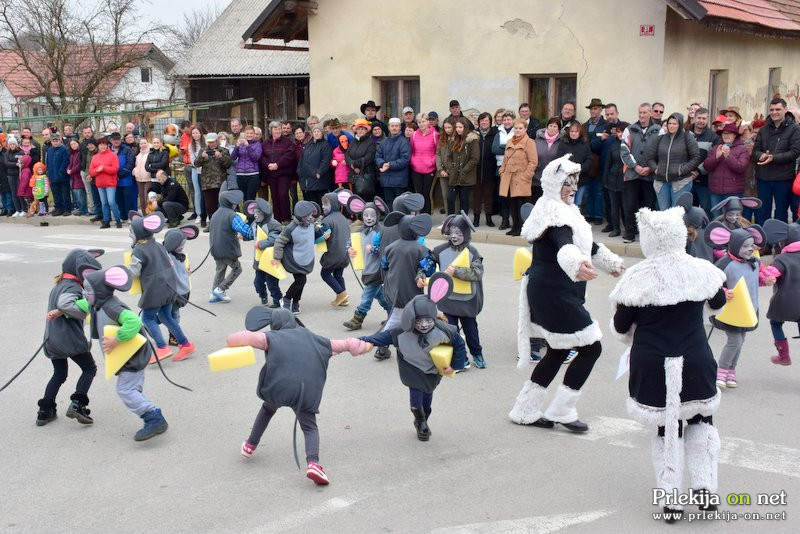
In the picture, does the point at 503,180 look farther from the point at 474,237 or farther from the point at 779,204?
the point at 779,204

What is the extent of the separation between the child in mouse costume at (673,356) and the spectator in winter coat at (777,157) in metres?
7.87

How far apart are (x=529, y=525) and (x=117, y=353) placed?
129 inches

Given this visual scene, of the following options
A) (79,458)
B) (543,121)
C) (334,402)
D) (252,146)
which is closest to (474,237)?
(543,121)

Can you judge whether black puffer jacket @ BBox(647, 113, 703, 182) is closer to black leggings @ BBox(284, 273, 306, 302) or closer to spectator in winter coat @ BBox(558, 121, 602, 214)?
spectator in winter coat @ BBox(558, 121, 602, 214)

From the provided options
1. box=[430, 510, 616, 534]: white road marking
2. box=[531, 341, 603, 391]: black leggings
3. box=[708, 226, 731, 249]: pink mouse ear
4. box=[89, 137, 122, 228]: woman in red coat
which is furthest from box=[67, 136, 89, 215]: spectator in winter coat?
box=[430, 510, 616, 534]: white road marking

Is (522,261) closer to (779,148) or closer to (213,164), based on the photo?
(779,148)

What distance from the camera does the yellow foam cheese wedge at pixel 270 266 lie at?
10.2 metres

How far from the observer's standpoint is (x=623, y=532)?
5.16m

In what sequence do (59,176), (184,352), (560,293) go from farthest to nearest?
(59,176)
(184,352)
(560,293)

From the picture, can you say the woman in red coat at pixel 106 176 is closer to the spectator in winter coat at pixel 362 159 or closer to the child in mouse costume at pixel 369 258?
the spectator in winter coat at pixel 362 159

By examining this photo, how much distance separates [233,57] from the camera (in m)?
34.6

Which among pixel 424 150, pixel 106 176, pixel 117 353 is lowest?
pixel 117 353

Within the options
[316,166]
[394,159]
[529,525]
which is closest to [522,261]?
[529,525]

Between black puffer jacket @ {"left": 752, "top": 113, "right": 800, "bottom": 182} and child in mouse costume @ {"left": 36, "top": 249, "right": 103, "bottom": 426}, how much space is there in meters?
9.37
